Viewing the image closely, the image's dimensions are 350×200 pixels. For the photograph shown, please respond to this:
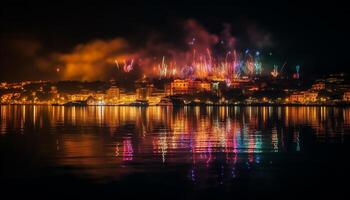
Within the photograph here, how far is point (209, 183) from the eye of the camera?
12.3m

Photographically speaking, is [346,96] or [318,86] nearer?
[346,96]

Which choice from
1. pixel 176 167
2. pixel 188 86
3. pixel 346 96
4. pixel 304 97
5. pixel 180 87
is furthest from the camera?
pixel 180 87

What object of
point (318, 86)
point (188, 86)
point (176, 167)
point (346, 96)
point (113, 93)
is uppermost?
point (188, 86)

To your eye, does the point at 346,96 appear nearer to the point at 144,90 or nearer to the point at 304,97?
the point at 304,97

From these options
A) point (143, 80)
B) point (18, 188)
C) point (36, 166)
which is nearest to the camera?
point (18, 188)

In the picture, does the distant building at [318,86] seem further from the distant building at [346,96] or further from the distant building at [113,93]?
the distant building at [113,93]

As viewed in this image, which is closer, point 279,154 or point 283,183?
point 283,183

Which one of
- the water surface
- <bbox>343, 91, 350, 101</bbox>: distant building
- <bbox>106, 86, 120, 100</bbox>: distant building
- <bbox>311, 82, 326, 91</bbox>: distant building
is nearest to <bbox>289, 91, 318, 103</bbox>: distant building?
<bbox>343, 91, 350, 101</bbox>: distant building

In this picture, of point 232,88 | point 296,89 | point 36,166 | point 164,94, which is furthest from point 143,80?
point 36,166

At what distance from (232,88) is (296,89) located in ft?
51.0

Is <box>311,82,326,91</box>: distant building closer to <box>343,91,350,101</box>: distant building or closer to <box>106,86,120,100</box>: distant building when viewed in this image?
<box>343,91,350,101</box>: distant building

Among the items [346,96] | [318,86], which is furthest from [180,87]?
[346,96]

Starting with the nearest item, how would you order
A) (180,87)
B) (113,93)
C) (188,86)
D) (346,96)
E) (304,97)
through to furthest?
(304,97) < (346,96) < (188,86) < (180,87) < (113,93)

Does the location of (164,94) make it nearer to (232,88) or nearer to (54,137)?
(232,88)
